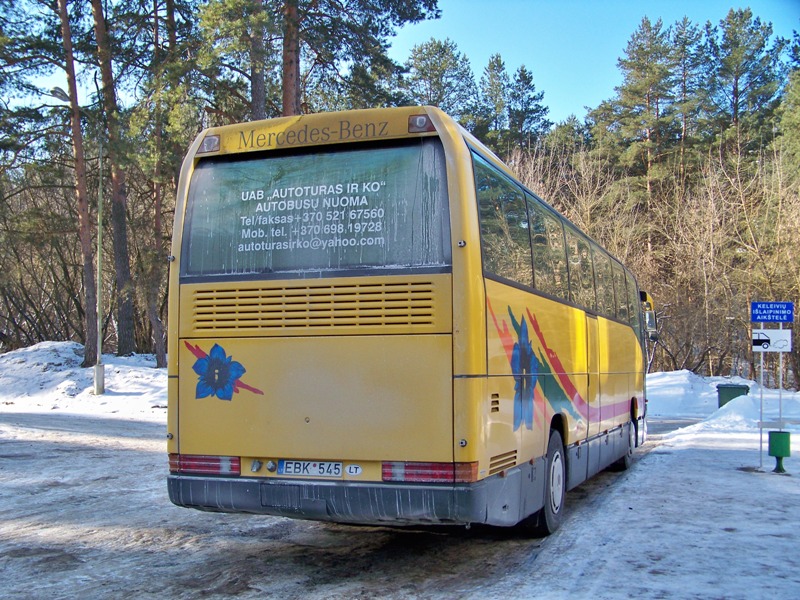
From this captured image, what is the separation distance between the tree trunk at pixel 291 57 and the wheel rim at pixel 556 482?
1775 cm

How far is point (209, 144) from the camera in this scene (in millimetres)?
6723

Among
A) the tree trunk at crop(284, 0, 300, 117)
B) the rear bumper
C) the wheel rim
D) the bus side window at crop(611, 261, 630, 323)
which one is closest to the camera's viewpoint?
the rear bumper

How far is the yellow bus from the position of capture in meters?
5.77

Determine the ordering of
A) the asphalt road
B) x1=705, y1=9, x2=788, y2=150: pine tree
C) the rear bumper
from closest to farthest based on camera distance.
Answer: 1. the rear bumper
2. the asphalt road
3. x1=705, y1=9, x2=788, y2=150: pine tree

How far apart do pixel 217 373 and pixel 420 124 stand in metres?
2.62

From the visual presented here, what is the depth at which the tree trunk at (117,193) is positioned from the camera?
26906 mm

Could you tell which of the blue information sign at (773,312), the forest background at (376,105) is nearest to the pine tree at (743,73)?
the forest background at (376,105)

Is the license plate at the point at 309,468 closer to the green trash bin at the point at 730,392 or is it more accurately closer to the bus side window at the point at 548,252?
the bus side window at the point at 548,252

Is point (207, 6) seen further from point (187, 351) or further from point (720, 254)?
point (720, 254)

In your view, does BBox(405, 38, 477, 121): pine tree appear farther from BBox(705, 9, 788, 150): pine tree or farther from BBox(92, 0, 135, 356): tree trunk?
BBox(92, 0, 135, 356): tree trunk

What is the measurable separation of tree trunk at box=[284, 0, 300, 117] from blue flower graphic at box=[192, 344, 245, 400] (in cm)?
1824

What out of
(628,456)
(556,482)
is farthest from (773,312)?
(556,482)

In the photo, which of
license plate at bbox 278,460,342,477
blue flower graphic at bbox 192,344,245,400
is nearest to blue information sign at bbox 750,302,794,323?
license plate at bbox 278,460,342,477

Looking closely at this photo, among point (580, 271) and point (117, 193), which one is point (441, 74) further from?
point (580, 271)
